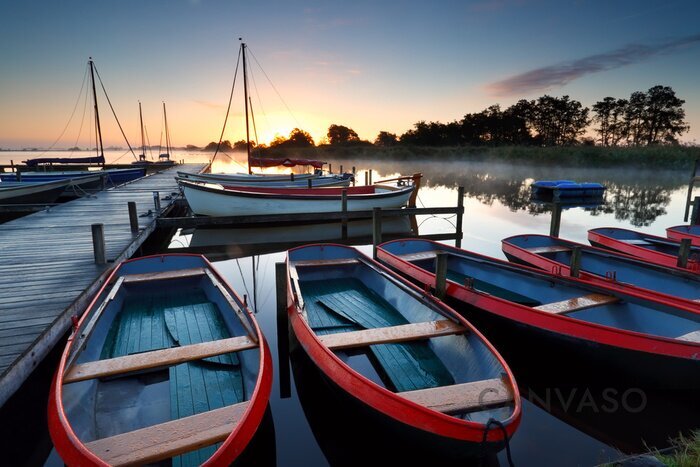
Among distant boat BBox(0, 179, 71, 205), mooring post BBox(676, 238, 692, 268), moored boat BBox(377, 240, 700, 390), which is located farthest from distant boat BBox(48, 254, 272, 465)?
distant boat BBox(0, 179, 71, 205)

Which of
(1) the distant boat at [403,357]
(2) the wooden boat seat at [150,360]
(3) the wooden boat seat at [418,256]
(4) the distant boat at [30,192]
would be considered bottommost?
(1) the distant boat at [403,357]

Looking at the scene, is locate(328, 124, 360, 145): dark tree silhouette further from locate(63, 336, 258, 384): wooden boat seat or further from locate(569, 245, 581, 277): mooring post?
locate(63, 336, 258, 384): wooden boat seat

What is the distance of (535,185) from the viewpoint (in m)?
28.9

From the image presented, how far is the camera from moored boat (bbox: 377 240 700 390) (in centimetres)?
483

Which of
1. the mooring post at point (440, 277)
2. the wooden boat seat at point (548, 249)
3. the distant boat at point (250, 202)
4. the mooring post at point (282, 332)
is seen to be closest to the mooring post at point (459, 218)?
the distant boat at point (250, 202)

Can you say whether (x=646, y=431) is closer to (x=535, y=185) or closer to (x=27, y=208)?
(x=27, y=208)

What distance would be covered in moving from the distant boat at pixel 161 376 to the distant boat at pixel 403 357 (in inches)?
40.7


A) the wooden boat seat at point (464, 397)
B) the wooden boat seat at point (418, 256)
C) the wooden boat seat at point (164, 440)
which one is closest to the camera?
the wooden boat seat at point (164, 440)

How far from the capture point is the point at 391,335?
498 centimetres

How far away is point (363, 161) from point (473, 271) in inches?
2682

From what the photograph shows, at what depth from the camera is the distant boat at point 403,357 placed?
3.58 m

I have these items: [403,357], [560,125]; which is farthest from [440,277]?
[560,125]

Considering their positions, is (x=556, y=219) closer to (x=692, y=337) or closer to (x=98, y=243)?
(x=692, y=337)

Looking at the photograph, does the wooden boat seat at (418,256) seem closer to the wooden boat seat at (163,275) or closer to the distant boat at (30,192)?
the wooden boat seat at (163,275)
